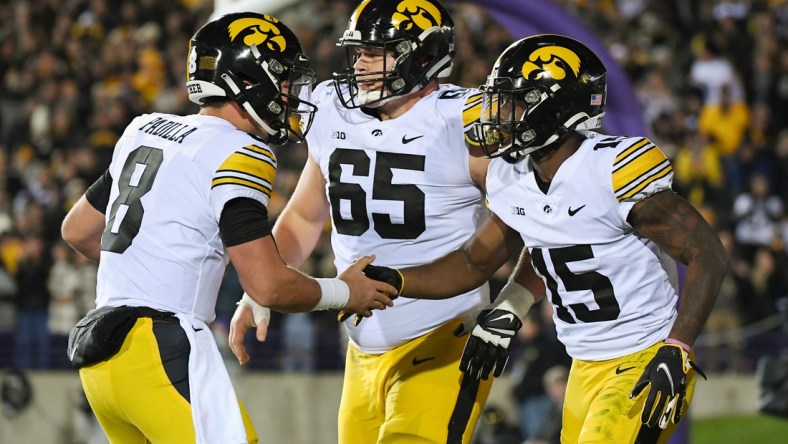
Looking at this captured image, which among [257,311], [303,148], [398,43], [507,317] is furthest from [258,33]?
[303,148]

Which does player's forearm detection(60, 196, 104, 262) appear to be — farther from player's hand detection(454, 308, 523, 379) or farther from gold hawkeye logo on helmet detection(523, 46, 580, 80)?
gold hawkeye logo on helmet detection(523, 46, 580, 80)

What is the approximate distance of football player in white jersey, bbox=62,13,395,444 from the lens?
3934 millimetres

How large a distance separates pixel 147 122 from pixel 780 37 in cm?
1005

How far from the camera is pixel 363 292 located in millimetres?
4516

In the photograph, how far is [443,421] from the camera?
475 cm

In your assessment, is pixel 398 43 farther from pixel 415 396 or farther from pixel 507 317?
pixel 415 396

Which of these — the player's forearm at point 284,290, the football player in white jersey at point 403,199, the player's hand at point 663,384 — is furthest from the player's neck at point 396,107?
the player's hand at point 663,384

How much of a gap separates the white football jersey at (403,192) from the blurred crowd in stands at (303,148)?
3.42 metres

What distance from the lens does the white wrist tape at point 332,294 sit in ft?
14.3

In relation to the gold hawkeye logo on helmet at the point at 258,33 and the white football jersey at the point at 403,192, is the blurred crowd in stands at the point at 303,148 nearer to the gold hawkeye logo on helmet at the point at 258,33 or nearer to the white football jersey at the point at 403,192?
the white football jersey at the point at 403,192

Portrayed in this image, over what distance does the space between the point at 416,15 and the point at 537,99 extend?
0.67 meters

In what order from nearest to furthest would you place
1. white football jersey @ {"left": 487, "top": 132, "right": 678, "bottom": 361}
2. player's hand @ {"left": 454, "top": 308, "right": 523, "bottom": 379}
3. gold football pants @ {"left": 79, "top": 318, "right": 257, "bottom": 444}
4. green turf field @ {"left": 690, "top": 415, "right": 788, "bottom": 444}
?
gold football pants @ {"left": 79, "top": 318, "right": 257, "bottom": 444} → white football jersey @ {"left": 487, "top": 132, "right": 678, "bottom": 361} → player's hand @ {"left": 454, "top": 308, "right": 523, "bottom": 379} → green turf field @ {"left": 690, "top": 415, "right": 788, "bottom": 444}

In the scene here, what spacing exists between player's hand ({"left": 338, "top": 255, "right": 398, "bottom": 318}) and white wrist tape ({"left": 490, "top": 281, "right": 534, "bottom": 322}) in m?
0.41

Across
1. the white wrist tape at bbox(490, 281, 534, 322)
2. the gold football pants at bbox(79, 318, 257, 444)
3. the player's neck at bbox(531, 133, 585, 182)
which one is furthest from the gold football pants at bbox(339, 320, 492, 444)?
the gold football pants at bbox(79, 318, 257, 444)
